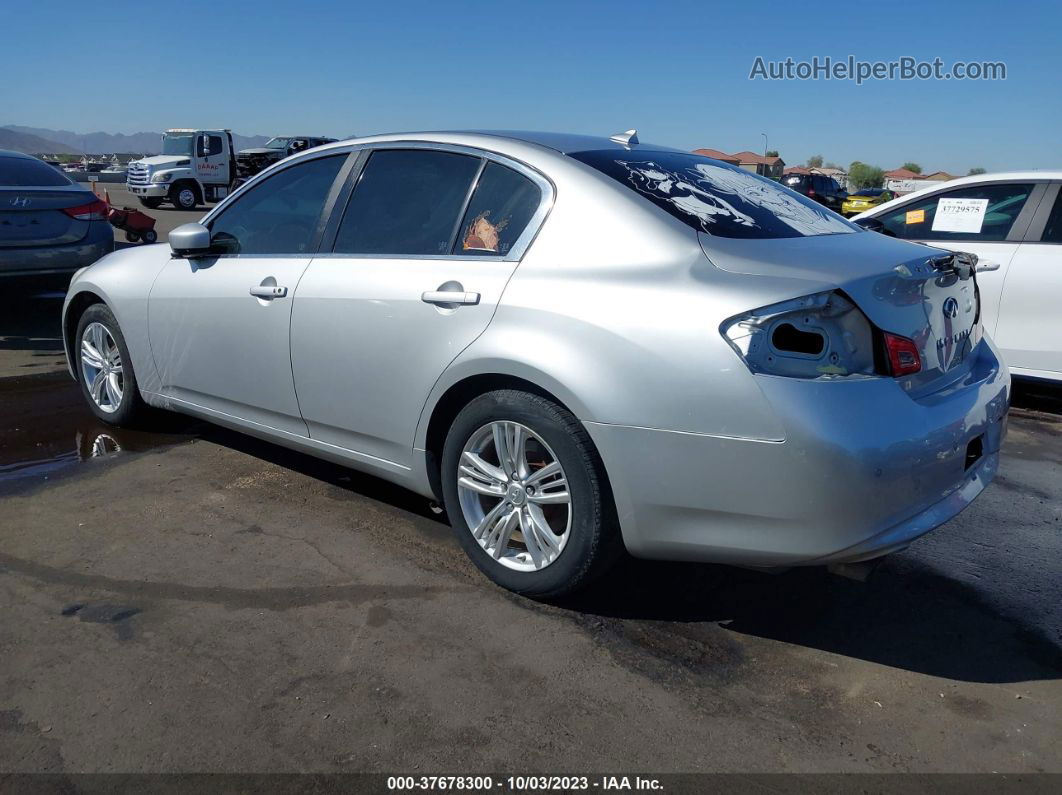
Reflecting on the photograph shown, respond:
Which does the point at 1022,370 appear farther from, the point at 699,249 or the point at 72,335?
the point at 72,335

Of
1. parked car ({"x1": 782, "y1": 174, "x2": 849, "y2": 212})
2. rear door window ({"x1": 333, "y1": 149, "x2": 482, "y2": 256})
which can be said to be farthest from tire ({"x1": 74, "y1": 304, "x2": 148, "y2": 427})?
parked car ({"x1": 782, "y1": 174, "x2": 849, "y2": 212})

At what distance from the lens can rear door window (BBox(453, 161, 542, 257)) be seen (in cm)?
323

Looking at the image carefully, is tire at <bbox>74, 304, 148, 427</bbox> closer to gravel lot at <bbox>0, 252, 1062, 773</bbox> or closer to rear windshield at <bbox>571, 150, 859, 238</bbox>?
gravel lot at <bbox>0, 252, 1062, 773</bbox>

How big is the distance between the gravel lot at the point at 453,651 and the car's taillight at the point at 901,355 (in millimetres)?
929

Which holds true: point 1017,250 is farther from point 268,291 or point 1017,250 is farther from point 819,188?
point 819,188

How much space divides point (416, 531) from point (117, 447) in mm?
2029

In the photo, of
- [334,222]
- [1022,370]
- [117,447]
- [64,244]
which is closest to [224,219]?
[334,222]

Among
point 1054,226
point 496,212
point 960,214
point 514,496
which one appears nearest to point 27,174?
point 496,212

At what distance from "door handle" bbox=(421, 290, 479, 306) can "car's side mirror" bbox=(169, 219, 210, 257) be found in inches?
60.0

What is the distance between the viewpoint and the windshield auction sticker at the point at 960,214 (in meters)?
6.30

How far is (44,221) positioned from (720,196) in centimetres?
662

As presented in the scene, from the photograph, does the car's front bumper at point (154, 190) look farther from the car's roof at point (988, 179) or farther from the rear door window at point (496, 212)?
the rear door window at point (496, 212)

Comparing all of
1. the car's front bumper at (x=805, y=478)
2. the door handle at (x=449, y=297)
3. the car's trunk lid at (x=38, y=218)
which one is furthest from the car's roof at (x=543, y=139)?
the car's trunk lid at (x=38, y=218)

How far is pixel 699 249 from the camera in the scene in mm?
2850
